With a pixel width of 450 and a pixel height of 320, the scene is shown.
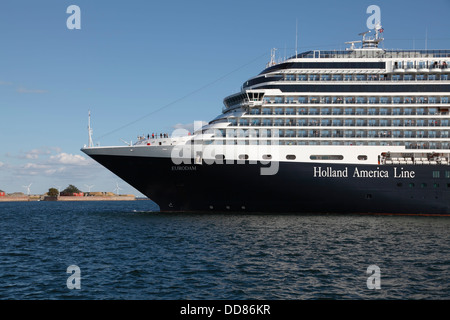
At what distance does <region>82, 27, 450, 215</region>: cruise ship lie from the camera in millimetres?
44281

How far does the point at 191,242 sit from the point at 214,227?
725 cm

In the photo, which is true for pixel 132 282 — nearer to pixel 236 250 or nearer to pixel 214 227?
pixel 236 250

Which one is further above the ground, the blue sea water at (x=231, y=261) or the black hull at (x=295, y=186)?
the black hull at (x=295, y=186)

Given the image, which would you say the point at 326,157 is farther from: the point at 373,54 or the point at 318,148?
the point at 373,54

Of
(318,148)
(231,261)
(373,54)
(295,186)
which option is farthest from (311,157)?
(231,261)

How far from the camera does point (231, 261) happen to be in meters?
22.5

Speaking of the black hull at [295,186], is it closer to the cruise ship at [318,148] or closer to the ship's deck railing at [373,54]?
the cruise ship at [318,148]

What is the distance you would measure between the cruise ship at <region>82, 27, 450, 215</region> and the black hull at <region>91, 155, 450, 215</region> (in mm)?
105

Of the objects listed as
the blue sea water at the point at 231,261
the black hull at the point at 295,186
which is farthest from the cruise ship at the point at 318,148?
the blue sea water at the point at 231,261

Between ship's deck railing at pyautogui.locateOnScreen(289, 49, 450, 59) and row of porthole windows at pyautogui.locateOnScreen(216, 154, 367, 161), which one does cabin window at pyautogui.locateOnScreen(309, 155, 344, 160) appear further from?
ship's deck railing at pyautogui.locateOnScreen(289, 49, 450, 59)

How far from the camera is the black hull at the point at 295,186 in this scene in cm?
4403

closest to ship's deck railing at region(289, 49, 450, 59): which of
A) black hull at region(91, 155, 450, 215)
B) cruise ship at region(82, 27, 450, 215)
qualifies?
cruise ship at region(82, 27, 450, 215)

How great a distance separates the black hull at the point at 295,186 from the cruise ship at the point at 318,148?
11 centimetres

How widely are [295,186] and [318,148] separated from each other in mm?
5105
